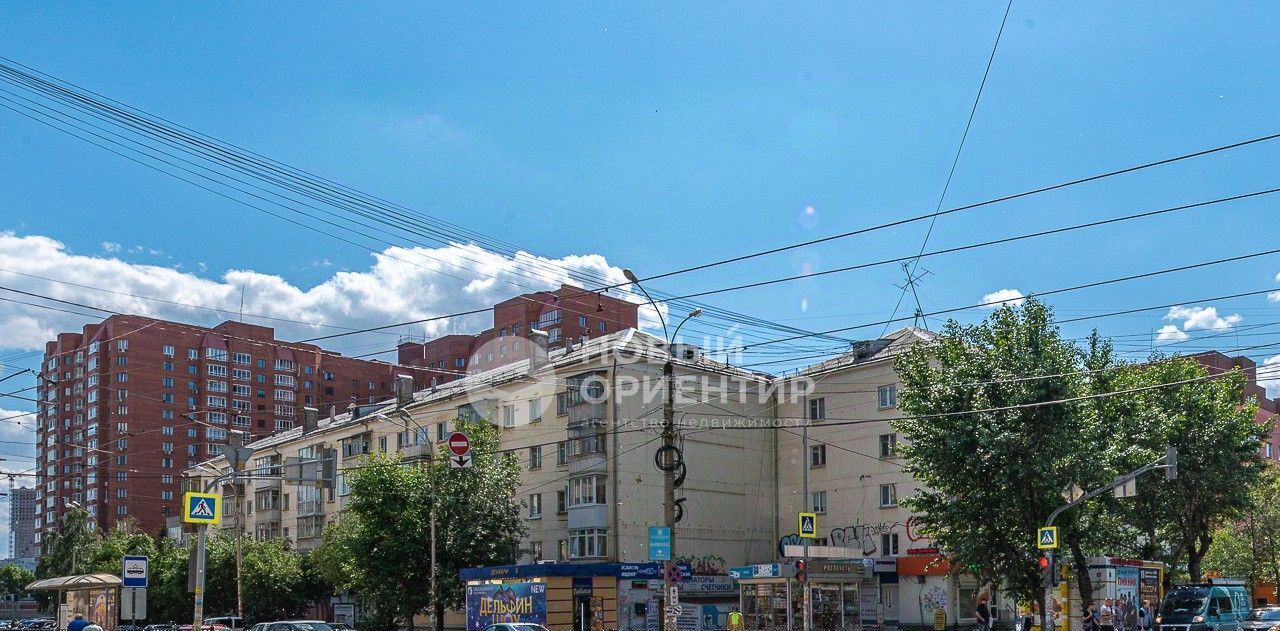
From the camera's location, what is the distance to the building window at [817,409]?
52156mm

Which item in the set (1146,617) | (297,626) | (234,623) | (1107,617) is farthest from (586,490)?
(1107,617)

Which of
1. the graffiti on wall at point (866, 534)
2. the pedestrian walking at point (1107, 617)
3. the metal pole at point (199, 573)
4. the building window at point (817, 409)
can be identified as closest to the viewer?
the metal pole at point (199, 573)

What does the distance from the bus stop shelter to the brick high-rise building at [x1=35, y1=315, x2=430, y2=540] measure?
67.5m

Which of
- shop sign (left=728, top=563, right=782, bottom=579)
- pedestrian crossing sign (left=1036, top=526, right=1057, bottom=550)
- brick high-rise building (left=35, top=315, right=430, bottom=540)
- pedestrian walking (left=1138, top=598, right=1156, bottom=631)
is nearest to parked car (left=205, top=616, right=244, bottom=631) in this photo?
shop sign (left=728, top=563, right=782, bottom=579)

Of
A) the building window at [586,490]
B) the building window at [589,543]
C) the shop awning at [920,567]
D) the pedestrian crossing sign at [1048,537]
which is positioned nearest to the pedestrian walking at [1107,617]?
the pedestrian crossing sign at [1048,537]

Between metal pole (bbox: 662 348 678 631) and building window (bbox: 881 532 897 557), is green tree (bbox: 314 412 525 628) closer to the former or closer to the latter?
building window (bbox: 881 532 897 557)

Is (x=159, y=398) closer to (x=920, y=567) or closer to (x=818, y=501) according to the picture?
(x=818, y=501)

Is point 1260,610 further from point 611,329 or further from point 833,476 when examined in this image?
point 611,329

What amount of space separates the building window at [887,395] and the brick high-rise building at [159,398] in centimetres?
6959

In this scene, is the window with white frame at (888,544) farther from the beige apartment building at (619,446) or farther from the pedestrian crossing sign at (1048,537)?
the pedestrian crossing sign at (1048,537)

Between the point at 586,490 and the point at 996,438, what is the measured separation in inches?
834

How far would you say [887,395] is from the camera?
162 feet

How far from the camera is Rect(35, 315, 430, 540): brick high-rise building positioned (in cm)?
12094

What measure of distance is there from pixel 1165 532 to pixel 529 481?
26.9 meters
